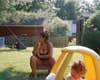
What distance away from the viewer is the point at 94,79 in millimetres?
6383

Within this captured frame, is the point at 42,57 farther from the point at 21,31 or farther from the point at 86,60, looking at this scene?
the point at 21,31

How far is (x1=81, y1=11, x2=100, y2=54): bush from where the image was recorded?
70.3ft

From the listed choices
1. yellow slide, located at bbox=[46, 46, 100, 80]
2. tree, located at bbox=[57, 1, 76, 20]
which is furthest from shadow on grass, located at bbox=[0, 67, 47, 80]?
tree, located at bbox=[57, 1, 76, 20]

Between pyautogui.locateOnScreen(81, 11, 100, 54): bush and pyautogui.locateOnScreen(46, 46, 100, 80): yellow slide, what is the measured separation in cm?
1487

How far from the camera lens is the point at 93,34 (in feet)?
70.7

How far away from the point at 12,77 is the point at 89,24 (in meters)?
11.9

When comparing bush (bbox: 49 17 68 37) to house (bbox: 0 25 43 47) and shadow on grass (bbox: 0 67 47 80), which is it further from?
shadow on grass (bbox: 0 67 47 80)

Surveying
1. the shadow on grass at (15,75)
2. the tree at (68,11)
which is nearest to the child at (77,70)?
the shadow on grass at (15,75)

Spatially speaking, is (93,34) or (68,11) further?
(68,11)

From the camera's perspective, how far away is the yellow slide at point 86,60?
20.1 ft

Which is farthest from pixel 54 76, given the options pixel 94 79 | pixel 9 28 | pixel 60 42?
pixel 9 28

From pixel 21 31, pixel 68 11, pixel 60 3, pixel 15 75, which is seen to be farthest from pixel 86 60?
pixel 60 3

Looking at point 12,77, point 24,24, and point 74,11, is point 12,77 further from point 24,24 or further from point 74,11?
point 74,11

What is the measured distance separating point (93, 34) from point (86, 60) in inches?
591
